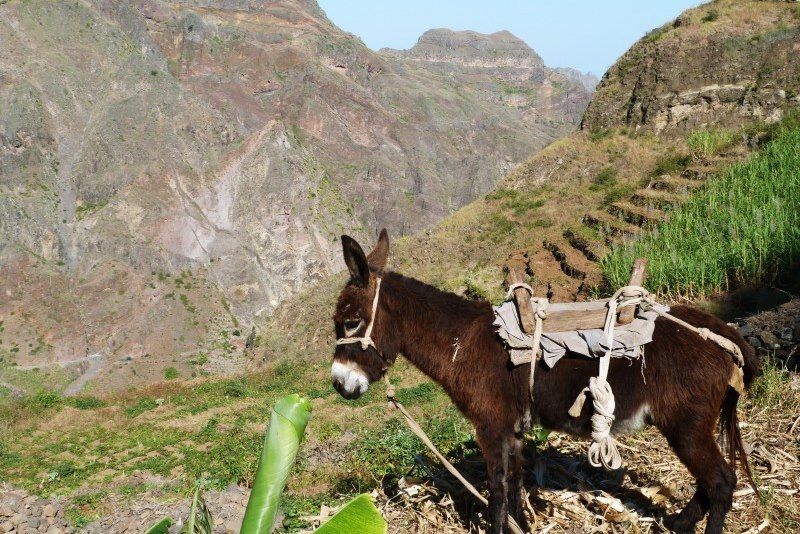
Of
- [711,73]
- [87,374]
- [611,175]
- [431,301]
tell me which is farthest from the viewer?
[87,374]

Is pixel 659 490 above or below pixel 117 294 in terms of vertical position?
above

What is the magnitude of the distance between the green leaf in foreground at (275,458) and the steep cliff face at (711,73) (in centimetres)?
2505

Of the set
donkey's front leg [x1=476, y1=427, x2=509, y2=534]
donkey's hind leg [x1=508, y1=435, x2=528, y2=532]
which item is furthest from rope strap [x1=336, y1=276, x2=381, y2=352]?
donkey's hind leg [x1=508, y1=435, x2=528, y2=532]

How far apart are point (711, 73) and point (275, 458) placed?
28.6 metres

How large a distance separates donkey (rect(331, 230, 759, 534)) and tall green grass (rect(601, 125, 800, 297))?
5650 mm

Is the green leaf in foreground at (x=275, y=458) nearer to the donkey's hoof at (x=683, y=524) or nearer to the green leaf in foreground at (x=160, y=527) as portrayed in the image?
the green leaf in foreground at (x=160, y=527)

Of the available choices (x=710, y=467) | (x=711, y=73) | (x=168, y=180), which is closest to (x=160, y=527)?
(x=710, y=467)

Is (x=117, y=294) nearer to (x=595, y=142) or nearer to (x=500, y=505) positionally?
(x=595, y=142)

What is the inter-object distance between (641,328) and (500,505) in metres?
1.57

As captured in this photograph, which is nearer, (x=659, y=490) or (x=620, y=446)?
(x=659, y=490)

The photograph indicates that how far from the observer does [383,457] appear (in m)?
6.46

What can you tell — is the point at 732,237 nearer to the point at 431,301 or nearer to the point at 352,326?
the point at 431,301

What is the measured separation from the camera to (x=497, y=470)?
12.3ft

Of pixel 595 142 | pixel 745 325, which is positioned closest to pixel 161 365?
pixel 595 142
